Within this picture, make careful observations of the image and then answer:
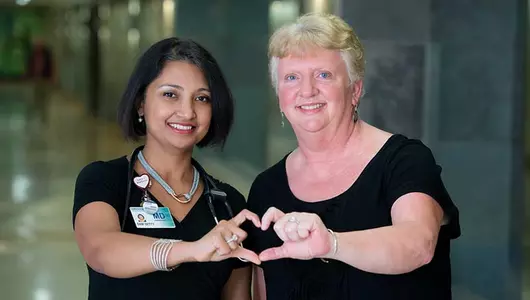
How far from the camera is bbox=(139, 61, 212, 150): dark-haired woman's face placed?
2.62 meters

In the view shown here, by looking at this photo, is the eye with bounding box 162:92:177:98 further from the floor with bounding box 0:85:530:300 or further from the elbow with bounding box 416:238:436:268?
the elbow with bounding box 416:238:436:268

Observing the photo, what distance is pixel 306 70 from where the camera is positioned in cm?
245

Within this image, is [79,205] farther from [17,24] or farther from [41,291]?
[17,24]

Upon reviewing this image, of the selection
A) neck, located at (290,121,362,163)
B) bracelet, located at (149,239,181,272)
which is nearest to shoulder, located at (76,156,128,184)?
bracelet, located at (149,239,181,272)

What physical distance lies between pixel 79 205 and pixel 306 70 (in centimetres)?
77

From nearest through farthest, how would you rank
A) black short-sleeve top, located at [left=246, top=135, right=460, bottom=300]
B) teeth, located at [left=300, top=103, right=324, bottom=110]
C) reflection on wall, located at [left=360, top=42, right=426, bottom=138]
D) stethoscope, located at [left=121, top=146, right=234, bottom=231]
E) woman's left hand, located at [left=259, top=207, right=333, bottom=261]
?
woman's left hand, located at [left=259, top=207, right=333, bottom=261] < black short-sleeve top, located at [left=246, top=135, right=460, bottom=300] < teeth, located at [left=300, top=103, right=324, bottom=110] < stethoscope, located at [left=121, top=146, right=234, bottom=231] < reflection on wall, located at [left=360, top=42, right=426, bottom=138]

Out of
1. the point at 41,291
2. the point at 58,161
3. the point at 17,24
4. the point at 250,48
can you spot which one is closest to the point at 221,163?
the point at 250,48

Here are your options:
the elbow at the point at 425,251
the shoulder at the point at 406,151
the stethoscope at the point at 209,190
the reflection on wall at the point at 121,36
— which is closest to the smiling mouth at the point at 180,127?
the stethoscope at the point at 209,190

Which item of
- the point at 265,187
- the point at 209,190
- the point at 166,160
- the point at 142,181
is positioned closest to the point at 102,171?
the point at 142,181

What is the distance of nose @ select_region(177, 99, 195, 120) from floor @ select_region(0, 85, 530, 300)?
2.20ft

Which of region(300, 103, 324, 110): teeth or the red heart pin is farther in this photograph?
the red heart pin

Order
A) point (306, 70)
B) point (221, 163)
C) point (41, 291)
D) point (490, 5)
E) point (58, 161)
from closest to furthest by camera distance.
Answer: point (306, 70)
point (490, 5)
point (41, 291)
point (221, 163)
point (58, 161)

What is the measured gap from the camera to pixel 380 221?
2385 mm

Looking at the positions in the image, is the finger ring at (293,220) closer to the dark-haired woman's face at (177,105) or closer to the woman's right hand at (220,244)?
the woman's right hand at (220,244)
